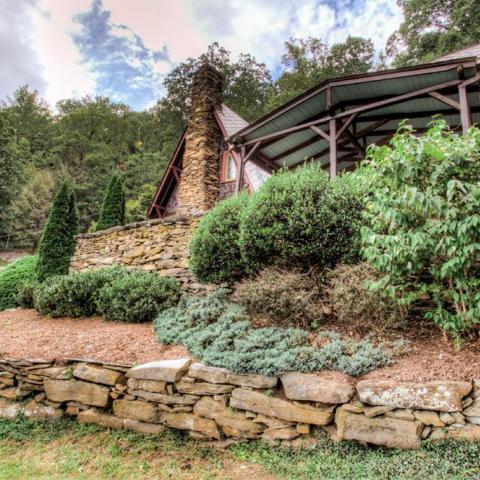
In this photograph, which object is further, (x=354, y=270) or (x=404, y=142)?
(x=354, y=270)

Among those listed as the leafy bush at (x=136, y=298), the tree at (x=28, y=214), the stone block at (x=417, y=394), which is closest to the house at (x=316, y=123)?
the leafy bush at (x=136, y=298)

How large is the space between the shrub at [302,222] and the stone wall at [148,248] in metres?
1.75

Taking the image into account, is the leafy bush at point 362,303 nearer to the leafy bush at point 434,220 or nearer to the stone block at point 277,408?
the leafy bush at point 434,220

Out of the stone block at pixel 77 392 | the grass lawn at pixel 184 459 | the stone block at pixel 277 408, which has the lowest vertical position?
the grass lawn at pixel 184 459

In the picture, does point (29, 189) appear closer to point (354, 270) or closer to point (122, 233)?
point (122, 233)

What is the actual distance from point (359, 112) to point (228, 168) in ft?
22.3

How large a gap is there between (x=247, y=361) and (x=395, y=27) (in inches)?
922

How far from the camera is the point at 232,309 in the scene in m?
4.16

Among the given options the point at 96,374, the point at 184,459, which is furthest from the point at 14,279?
the point at 184,459

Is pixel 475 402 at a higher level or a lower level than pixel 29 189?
lower

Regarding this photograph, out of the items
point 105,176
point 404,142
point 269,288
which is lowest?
point 269,288

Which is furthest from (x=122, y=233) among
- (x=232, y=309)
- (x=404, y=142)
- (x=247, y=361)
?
(x=404, y=142)

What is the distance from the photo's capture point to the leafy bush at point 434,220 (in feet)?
8.81

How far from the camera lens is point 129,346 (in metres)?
4.00
